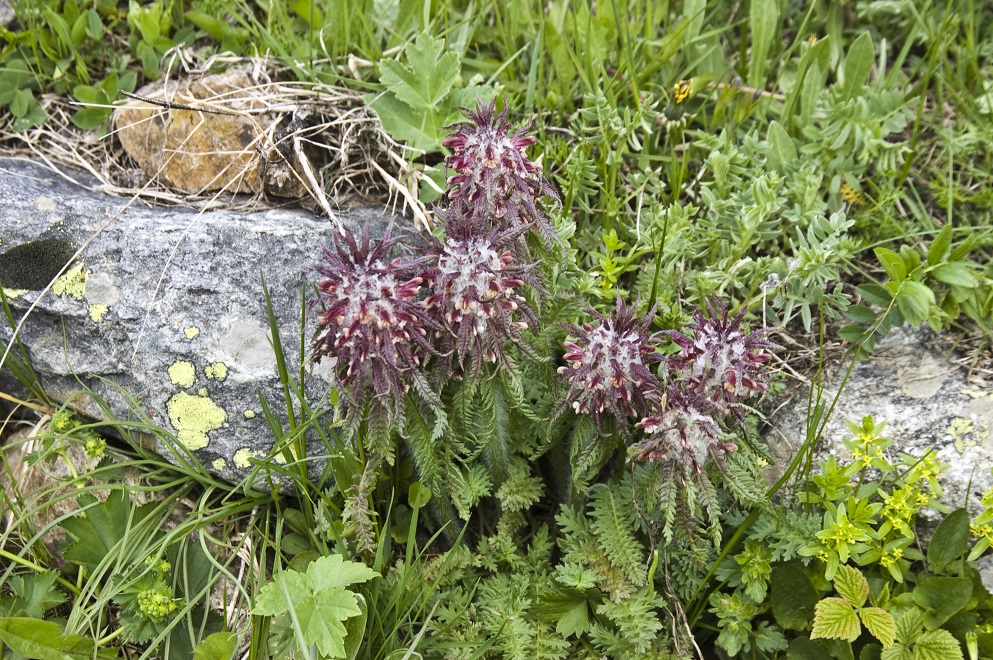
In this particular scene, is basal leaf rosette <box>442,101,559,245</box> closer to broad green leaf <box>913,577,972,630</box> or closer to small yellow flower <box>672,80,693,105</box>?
small yellow flower <box>672,80,693,105</box>

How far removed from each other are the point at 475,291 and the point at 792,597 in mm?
1688

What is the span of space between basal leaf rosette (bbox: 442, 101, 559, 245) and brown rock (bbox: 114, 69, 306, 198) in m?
1.31

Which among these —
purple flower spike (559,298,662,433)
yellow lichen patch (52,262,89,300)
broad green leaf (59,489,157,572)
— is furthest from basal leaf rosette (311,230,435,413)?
yellow lichen patch (52,262,89,300)

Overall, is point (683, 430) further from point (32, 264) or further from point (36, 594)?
point (32, 264)

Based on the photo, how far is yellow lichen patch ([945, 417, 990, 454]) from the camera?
3.03 meters

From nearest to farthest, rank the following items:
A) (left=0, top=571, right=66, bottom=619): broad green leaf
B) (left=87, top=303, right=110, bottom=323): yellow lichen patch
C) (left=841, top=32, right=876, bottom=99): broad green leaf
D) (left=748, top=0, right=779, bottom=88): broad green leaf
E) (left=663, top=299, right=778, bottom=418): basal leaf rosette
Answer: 1. (left=663, top=299, right=778, bottom=418): basal leaf rosette
2. (left=0, top=571, right=66, bottom=619): broad green leaf
3. (left=87, top=303, right=110, bottom=323): yellow lichen patch
4. (left=841, top=32, right=876, bottom=99): broad green leaf
5. (left=748, top=0, right=779, bottom=88): broad green leaf

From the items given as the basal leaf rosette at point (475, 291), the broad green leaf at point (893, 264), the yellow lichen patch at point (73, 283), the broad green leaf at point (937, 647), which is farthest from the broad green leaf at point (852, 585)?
the yellow lichen patch at point (73, 283)

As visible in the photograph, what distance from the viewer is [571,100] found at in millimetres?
3871

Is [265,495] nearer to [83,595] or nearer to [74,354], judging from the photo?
[83,595]

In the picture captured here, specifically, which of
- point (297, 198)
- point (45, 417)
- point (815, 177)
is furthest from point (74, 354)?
point (815, 177)

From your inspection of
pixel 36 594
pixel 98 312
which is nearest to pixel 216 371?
pixel 98 312

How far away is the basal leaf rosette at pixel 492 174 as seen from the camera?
8.11 ft

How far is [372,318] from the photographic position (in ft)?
7.65

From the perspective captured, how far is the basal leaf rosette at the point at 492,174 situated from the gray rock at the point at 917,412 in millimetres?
1554
